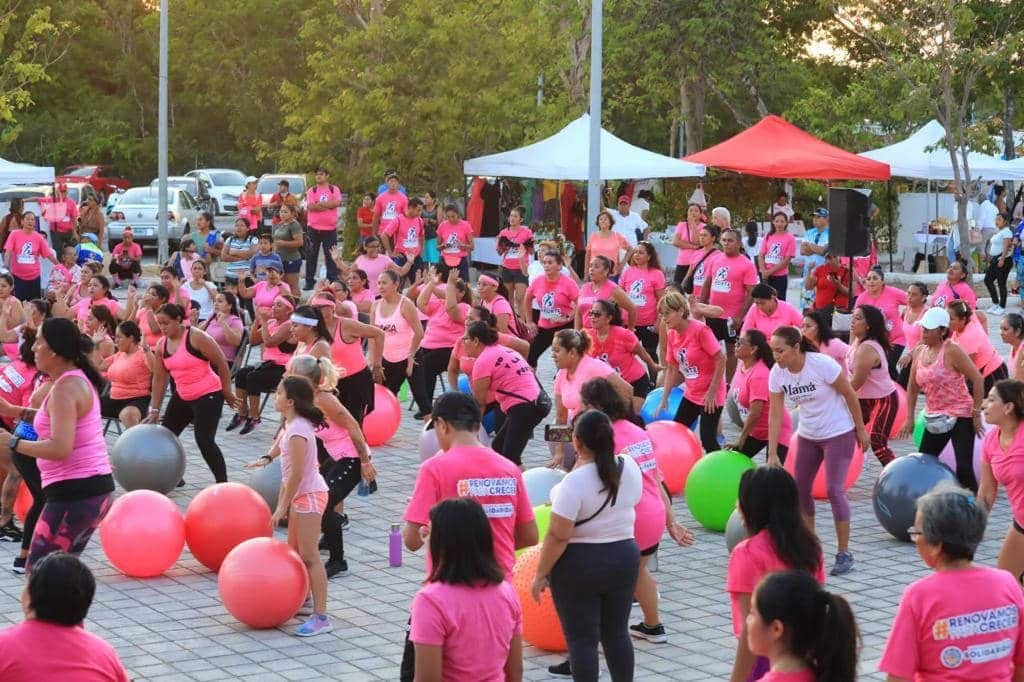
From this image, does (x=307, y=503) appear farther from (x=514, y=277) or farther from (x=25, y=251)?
(x=25, y=251)

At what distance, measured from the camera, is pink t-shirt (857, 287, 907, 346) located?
48.9ft

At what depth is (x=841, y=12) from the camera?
31312 millimetres

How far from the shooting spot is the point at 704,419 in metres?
12.3

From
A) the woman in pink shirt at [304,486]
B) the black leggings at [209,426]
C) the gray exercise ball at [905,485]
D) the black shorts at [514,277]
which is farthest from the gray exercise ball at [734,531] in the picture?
the black shorts at [514,277]

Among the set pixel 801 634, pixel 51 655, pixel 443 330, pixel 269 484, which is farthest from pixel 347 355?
pixel 801 634

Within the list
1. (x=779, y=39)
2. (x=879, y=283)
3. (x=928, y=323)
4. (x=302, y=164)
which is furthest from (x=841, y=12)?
(x=928, y=323)

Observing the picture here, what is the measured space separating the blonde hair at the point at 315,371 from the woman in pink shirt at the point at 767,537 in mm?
3691

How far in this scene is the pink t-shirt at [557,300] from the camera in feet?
50.7

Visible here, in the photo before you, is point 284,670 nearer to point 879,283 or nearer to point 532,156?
point 879,283

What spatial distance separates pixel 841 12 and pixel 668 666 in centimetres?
2524

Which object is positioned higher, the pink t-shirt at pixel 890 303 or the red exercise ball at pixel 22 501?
the pink t-shirt at pixel 890 303

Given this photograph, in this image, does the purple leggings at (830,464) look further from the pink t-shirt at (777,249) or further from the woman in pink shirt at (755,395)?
the pink t-shirt at (777,249)

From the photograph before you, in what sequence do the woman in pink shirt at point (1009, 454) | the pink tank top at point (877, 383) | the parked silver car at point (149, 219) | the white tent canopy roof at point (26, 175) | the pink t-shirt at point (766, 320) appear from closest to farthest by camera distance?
the woman in pink shirt at point (1009, 454)
the pink tank top at point (877, 383)
the pink t-shirt at point (766, 320)
the white tent canopy roof at point (26, 175)
the parked silver car at point (149, 219)

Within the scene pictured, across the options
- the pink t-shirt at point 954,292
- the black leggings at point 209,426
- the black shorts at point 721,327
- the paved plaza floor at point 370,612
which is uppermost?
the pink t-shirt at point 954,292
